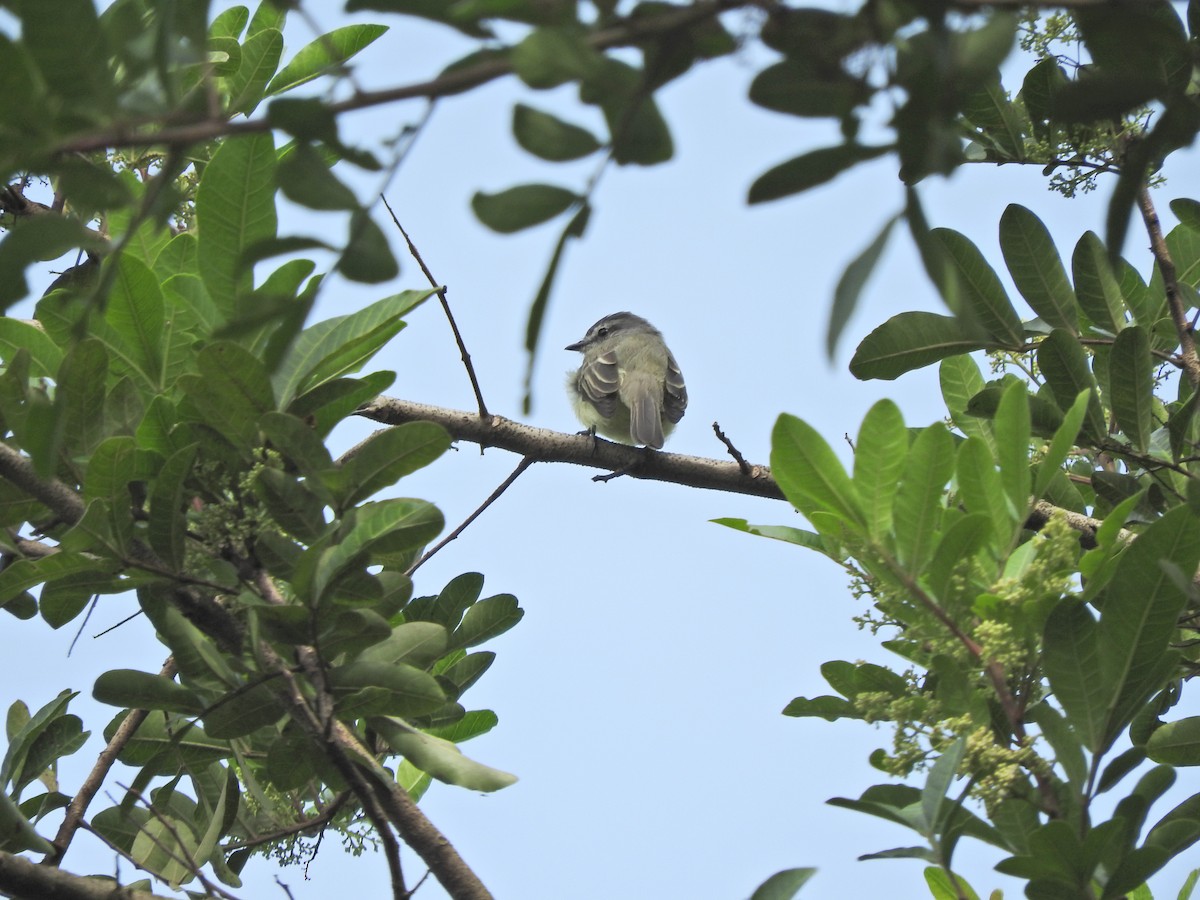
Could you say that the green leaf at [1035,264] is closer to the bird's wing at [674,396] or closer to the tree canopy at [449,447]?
the tree canopy at [449,447]

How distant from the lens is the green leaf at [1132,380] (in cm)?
304

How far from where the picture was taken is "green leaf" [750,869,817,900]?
230cm

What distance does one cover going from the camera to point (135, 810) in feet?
11.4

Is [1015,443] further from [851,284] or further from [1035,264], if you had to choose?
[851,284]

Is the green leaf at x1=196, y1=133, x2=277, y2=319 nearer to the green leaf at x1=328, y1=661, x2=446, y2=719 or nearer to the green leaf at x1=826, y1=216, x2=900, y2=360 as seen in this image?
the green leaf at x1=328, y1=661, x2=446, y2=719

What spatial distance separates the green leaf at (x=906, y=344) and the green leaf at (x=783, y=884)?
4.23 ft

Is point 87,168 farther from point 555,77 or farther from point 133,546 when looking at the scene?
point 133,546

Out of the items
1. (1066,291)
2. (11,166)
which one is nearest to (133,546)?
(11,166)

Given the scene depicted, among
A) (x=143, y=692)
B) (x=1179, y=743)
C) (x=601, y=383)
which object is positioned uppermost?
(x=601, y=383)

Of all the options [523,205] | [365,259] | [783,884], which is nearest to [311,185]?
[365,259]

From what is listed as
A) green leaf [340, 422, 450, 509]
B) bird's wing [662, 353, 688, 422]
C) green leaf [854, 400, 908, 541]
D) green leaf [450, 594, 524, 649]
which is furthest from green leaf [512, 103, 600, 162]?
bird's wing [662, 353, 688, 422]

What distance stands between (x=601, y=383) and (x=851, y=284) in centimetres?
730

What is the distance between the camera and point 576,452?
4.28 metres

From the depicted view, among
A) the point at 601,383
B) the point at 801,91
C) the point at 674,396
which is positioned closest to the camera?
the point at 801,91
